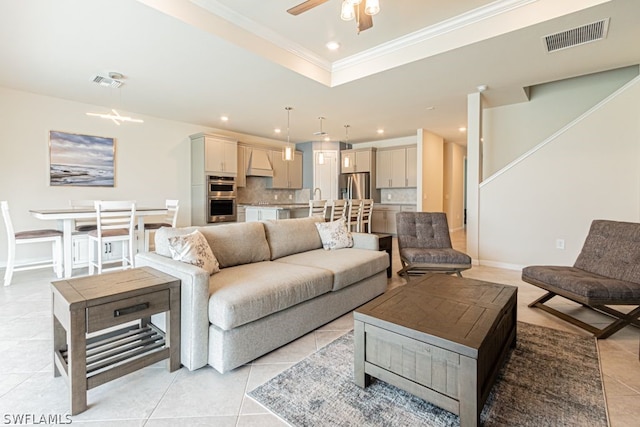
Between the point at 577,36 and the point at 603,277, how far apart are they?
2.28m

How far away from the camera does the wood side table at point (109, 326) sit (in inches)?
59.1

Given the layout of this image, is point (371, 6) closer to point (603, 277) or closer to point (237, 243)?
point (237, 243)

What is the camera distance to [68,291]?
5.38ft

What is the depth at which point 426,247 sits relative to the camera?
3.93 m

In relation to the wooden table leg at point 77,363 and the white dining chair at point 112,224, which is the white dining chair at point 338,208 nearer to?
the white dining chair at point 112,224

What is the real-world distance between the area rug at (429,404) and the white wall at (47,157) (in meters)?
5.05

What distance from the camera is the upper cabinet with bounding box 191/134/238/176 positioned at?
605 cm

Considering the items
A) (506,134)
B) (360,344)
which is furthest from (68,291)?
(506,134)

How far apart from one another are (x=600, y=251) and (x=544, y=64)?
2225 millimetres

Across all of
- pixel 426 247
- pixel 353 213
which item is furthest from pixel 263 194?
pixel 426 247

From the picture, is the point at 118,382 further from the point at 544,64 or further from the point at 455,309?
the point at 544,64

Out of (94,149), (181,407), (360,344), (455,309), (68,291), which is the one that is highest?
(94,149)

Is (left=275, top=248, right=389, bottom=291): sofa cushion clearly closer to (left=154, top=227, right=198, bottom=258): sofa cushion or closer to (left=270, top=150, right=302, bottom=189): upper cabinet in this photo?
(left=154, top=227, right=198, bottom=258): sofa cushion

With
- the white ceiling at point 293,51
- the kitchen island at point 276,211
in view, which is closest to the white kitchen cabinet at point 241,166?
the kitchen island at point 276,211
